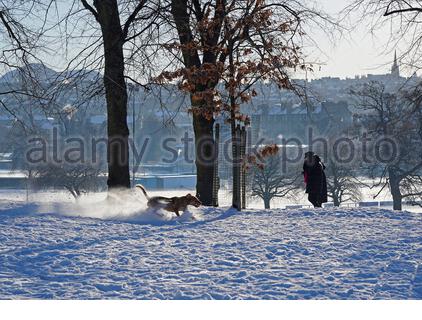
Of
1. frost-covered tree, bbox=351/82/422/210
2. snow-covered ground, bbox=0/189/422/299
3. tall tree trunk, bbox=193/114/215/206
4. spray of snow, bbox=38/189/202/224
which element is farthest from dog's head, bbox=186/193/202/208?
frost-covered tree, bbox=351/82/422/210

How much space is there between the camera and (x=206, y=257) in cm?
887

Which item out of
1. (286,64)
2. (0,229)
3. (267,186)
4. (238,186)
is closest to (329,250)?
(0,229)

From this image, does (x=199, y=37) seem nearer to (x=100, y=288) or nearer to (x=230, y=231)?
(x=230, y=231)

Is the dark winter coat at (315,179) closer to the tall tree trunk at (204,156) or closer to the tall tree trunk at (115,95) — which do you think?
the tall tree trunk at (204,156)

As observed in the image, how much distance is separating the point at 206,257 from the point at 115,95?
8.88 meters

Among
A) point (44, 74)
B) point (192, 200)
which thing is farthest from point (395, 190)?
point (192, 200)

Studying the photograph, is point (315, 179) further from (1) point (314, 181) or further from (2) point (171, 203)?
(2) point (171, 203)

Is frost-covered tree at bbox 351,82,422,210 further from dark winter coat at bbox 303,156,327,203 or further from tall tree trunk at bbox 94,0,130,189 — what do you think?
tall tree trunk at bbox 94,0,130,189

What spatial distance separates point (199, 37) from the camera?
17.7 metres

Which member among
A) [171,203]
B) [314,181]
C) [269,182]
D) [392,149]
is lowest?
[269,182]

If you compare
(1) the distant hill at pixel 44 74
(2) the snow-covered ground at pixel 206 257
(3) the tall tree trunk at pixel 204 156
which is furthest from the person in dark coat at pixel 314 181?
(1) the distant hill at pixel 44 74

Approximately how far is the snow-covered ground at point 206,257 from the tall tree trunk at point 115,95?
331 centimetres

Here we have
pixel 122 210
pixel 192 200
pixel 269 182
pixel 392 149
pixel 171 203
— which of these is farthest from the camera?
pixel 269 182

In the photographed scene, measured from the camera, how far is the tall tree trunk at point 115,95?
1691 cm
